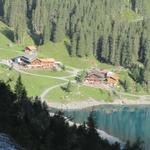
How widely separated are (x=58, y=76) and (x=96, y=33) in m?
32.6

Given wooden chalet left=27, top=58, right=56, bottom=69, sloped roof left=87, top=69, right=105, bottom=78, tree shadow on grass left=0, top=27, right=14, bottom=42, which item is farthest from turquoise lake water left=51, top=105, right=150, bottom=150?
tree shadow on grass left=0, top=27, right=14, bottom=42

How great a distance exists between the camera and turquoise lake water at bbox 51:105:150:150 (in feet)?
333

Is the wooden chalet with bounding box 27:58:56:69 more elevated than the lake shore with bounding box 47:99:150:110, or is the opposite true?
the wooden chalet with bounding box 27:58:56:69

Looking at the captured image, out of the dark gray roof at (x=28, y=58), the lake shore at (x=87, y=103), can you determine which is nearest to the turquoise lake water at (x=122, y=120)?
the lake shore at (x=87, y=103)

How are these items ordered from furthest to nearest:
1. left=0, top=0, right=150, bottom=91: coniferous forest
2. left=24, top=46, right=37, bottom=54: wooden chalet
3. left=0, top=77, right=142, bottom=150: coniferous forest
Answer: left=0, top=0, right=150, bottom=91: coniferous forest
left=24, top=46, right=37, bottom=54: wooden chalet
left=0, top=77, right=142, bottom=150: coniferous forest

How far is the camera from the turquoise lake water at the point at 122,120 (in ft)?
333

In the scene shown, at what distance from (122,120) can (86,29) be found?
5536 centimetres

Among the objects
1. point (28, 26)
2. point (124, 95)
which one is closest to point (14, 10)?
point (28, 26)

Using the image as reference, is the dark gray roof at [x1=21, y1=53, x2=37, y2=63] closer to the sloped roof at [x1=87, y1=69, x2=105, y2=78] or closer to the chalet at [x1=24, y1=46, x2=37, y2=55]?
the chalet at [x1=24, y1=46, x2=37, y2=55]

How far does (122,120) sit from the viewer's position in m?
118

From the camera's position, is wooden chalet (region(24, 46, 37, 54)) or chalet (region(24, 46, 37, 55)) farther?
chalet (region(24, 46, 37, 55))

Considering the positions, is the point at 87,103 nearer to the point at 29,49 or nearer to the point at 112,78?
the point at 112,78

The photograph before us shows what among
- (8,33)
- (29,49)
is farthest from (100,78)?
(8,33)

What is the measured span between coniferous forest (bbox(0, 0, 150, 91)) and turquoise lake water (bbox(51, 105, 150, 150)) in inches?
901
